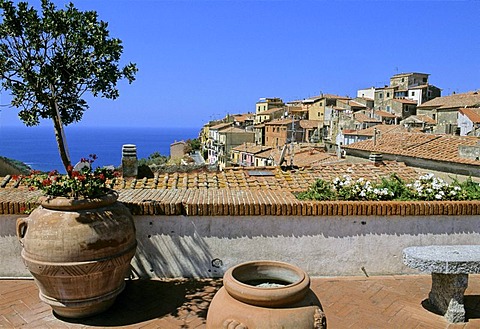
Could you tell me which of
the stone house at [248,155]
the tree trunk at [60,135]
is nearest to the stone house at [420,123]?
the stone house at [248,155]

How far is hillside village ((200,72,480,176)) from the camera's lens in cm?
1555

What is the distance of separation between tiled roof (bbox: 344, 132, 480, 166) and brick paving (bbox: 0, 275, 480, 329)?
382 inches

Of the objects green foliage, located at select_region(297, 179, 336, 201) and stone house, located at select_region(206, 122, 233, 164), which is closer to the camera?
green foliage, located at select_region(297, 179, 336, 201)

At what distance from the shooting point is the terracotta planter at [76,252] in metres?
4.41

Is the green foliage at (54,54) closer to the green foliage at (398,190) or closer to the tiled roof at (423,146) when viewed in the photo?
the green foliage at (398,190)

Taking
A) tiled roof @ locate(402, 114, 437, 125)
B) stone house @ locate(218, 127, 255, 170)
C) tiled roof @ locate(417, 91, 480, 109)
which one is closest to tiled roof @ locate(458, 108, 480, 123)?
tiled roof @ locate(417, 91, 480, 109)

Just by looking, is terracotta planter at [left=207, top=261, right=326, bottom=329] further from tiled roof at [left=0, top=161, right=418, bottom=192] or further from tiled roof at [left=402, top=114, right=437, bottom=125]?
tiled roof at [left=402, top=114, right=437, bottom=125]

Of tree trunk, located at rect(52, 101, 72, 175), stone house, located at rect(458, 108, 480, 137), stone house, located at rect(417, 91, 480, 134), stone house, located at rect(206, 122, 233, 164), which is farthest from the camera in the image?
stone house, located at rect(206, 122, 233, 164)

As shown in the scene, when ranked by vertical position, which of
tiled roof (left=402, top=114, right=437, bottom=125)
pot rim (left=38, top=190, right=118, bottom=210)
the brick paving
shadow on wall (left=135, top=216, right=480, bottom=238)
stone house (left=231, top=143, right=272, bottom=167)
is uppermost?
tiled roof (left=402, top=114, right=437, bottom=125)

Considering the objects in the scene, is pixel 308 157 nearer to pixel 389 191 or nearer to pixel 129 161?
pixel 129 161

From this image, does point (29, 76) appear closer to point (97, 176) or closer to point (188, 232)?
point (97, 176)

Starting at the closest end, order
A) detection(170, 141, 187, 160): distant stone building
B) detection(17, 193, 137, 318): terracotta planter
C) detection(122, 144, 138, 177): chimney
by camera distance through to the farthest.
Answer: detection(17, 193, 137, 318): terracotta planter < detection(122, 144, 138, 177): chimney < detection(170, 141, 187, 160): distant stone building

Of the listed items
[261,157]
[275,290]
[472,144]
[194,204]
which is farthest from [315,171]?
[261,157]

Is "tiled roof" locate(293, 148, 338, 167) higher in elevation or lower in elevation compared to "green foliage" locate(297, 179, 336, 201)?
lower
